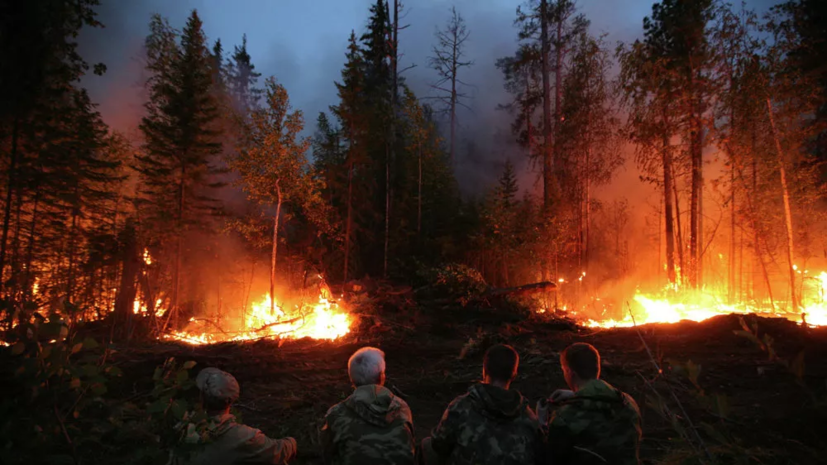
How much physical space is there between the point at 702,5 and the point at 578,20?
6.58m

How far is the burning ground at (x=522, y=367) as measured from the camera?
18.1ft

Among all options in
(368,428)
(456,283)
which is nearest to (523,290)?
(456,283)

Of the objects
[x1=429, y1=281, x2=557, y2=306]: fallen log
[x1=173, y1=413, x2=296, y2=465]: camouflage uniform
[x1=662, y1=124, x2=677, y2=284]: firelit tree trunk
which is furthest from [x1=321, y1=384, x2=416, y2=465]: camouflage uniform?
[x1=662, y1=124, x2=677, y2=284]: firelit tree trunk

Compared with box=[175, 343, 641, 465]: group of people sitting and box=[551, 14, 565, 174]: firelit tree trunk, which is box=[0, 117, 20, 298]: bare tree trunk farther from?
box=[551, 14, 565, 174]: firelit tree trunk

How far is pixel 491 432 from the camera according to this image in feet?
8.83

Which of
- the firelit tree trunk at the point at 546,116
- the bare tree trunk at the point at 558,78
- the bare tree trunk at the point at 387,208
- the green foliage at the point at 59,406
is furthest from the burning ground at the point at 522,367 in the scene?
the bare tree trunk at the point at 558,78

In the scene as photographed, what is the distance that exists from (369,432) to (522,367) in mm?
6546

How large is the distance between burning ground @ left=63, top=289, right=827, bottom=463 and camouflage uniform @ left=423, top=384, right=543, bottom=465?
176cm

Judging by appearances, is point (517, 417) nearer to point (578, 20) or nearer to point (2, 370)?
point (2, 370)

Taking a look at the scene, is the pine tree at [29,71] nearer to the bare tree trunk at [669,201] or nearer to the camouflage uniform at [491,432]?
the camouflage uniform at [491,432]

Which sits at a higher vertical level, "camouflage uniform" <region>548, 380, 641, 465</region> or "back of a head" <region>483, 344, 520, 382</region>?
"back of a head" <region>483, 344, 520, 382</region>

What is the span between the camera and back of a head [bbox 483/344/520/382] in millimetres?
2828

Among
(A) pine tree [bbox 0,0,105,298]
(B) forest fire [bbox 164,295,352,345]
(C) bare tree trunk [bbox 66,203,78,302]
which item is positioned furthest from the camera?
(C) bare tree trunk [bbox 66,203,78,302]

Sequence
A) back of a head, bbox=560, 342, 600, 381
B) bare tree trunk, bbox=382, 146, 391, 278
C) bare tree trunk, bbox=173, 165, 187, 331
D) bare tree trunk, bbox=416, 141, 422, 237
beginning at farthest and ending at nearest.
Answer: bare tree trunk, bbox=416, 141, 422, 237 → bare tree trunk, bbox=382, 146, 391, 278 → bare tree trunk, bbox=173, 165, 187, 331 → back of a head, bbox=560, 342, 600, 381
